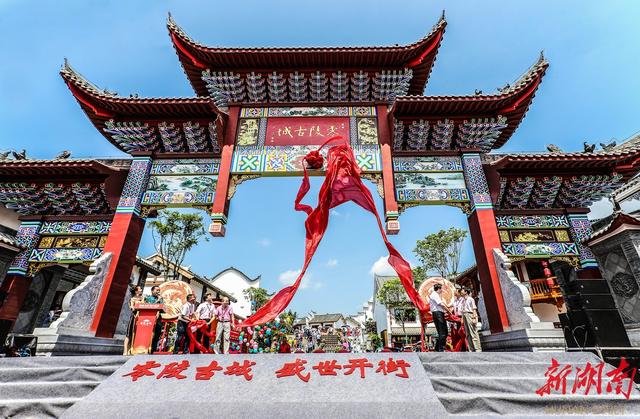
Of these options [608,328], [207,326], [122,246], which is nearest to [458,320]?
[608,328]

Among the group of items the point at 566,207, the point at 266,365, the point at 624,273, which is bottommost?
the point at 266,365

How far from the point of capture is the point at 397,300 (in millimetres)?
30578

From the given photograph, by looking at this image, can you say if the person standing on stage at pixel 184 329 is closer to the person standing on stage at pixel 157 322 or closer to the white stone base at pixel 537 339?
the person standing on stage at pixel 157 322

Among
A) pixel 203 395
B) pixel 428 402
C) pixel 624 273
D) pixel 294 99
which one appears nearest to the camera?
pixel 428 402

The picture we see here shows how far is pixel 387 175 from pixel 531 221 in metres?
4.42

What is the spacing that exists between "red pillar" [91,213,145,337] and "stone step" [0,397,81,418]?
11.5 feet

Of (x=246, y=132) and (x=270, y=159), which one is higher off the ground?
(x=246, y=132)

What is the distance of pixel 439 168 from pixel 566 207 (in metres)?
3.90

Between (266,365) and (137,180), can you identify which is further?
(137,180)

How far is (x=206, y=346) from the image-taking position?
7738 millimetres

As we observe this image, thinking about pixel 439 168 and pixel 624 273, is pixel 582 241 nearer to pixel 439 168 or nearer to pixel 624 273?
pixel 624 273

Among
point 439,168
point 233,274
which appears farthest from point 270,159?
point 233,274

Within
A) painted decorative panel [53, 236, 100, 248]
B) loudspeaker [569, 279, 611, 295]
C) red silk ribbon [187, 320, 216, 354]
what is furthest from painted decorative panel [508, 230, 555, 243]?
painted decorative panel [53, 236, 100, 248]

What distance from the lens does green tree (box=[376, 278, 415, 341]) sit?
Result: 30.2 meters
